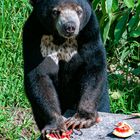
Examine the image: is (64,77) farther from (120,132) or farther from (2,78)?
(2,78)

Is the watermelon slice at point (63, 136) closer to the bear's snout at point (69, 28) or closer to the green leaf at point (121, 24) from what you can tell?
the bear's snout at point (69, 28)

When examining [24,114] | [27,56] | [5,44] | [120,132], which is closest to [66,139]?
[120,132]

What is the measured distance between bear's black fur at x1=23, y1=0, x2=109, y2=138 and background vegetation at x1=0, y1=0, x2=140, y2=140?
0.61 meters

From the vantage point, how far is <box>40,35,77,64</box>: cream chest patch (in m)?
5.67

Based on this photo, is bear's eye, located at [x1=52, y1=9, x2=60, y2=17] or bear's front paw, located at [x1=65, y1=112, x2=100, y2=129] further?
bear's eye, located at [x1=52, y1=9, x2=60, y2=17]

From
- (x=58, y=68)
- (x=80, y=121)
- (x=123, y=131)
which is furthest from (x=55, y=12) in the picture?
(x=123, y=131)

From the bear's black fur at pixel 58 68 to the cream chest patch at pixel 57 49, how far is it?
30mm

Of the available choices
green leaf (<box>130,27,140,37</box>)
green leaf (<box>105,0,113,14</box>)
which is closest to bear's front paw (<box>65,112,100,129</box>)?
green leaf (<box>105,0,113,14</box>)

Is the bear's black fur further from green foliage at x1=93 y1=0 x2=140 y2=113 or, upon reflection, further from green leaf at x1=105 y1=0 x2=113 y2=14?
green foliage at x1=93 y1=0 x2=140 y2=113

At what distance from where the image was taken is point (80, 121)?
214 inches

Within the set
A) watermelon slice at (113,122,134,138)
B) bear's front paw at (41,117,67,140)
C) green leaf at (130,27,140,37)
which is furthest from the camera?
green leaf at (130,27,140,37)

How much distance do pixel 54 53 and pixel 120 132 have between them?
3.30 feet

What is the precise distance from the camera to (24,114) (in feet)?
23.4

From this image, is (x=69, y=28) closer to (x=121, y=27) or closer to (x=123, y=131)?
(x=123, y=131)
